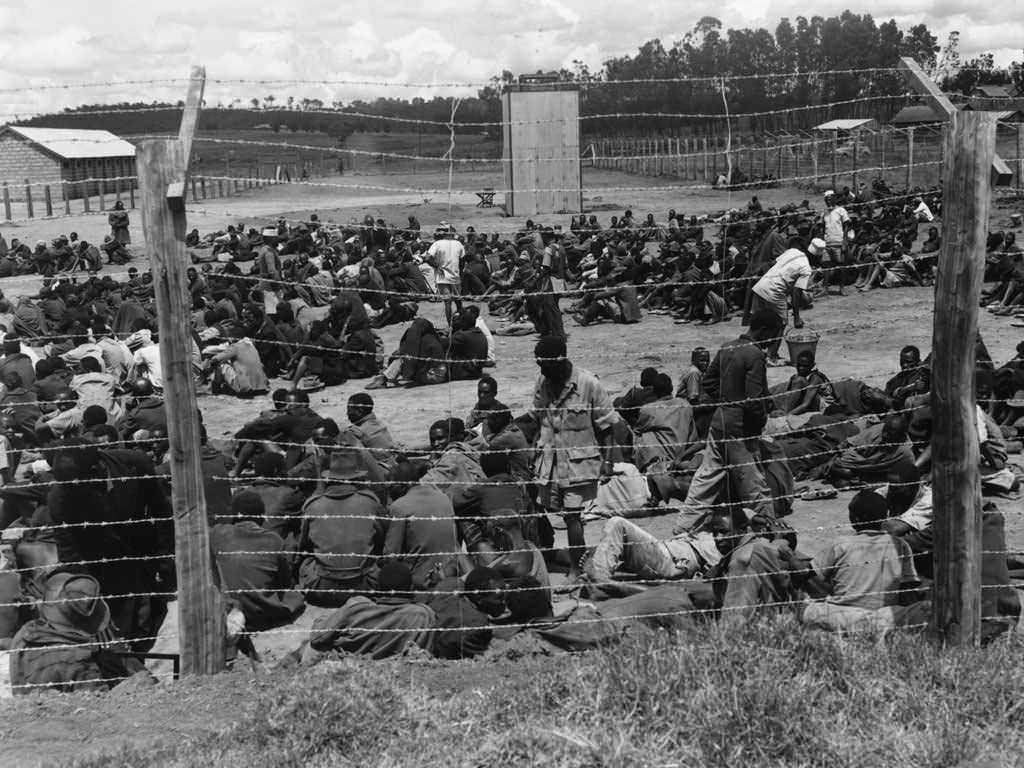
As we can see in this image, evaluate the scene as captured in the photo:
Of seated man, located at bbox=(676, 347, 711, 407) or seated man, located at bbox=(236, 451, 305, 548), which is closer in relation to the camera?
seated man, located at bbox=(236, 451, 305, 548)

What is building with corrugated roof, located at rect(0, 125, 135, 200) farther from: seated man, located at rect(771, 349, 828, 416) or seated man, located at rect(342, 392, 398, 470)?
seated man, located at rect(771, 349, 828, 416)

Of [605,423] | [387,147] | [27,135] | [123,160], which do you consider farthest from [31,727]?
[387,147]

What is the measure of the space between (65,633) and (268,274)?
47.5ft

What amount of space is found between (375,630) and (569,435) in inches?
83.8

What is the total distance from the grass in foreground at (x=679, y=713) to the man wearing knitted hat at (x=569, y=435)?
272 cm

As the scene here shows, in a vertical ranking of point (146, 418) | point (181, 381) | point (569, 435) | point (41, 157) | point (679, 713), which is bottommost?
point (146, 418)

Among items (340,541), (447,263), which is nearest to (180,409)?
(340,541)

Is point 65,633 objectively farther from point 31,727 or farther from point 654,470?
point 654,470

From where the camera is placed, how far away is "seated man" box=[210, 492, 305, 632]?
6.81 metres

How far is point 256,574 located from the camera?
6.99 metres

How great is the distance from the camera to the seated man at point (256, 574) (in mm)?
6809

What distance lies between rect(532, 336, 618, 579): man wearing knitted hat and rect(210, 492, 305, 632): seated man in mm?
1631

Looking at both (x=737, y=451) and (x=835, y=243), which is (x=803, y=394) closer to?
(x=737, y=451)

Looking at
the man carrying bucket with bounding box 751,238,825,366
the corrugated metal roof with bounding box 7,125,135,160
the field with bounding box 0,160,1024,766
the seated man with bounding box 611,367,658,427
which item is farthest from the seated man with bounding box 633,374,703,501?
the corrugated metal roof with bounding box 7,125,135,160
